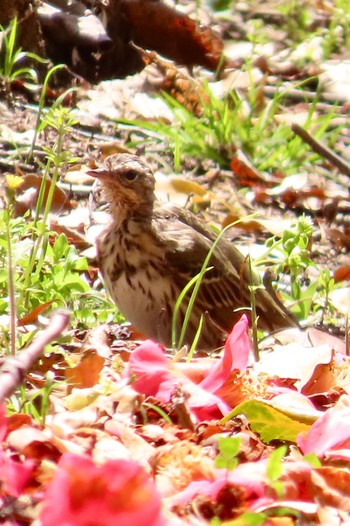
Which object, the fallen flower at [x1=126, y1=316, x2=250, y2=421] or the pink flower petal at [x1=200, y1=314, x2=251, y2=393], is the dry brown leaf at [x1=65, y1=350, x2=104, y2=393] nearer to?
the fallen flower at [x1=126, y1=316, x2=250, y2=421]

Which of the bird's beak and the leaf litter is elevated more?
the leaf litter

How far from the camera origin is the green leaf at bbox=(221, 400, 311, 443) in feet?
8.86

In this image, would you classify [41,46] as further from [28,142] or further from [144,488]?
[144,488]

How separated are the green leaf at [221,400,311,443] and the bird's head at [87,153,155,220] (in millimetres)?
2300

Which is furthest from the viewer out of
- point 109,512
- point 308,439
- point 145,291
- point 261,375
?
point 145,291

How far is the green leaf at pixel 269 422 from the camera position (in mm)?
2699

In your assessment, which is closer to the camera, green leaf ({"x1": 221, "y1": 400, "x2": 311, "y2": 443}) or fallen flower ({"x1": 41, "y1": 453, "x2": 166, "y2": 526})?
fallen flower ({"x1": 41, "y1": 453, "x2": 166, "y2": 526})

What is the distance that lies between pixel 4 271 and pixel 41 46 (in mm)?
2998

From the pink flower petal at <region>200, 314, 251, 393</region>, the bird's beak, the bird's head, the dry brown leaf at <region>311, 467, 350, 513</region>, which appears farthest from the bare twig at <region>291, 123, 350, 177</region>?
the dry brown leaf at <region>311, 467, 350, 513</region>

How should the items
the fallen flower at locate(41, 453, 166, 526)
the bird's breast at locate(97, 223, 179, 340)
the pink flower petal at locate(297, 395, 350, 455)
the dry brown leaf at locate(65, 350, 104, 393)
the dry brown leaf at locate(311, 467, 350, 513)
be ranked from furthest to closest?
the bird's breast at locate(97, 223, 179, 340) → the dry brown leaf at locate(65, 350, 104, 393) → the pink flower petal at locate(297, 395, 350, 455) → the dry brown leaf at locate(311, 467, 350, 513) → the fallen flower at locate(41, 453, 166, 526)

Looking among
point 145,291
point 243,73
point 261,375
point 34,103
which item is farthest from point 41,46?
point 261,375

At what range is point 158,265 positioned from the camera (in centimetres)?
488

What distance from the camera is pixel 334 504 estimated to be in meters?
2.36

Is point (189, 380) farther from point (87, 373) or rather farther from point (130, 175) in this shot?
point (130, 175)
